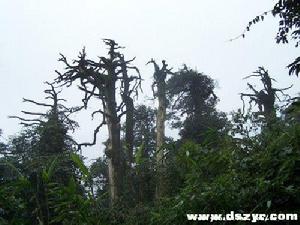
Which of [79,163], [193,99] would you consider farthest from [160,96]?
[79,163]

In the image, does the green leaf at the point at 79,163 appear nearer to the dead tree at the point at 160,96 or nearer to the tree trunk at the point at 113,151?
the tree trunk at the point at 113,151

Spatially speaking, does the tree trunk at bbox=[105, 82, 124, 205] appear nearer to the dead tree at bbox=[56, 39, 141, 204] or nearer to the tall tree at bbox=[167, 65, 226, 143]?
the dead tree at bbox=[56, 39, 141, 204]

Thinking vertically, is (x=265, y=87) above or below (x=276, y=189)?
above

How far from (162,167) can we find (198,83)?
14646 mm

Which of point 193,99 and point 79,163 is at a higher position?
point 193,99

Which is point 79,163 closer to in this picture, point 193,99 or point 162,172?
point 162,172

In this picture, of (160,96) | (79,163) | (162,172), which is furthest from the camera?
(160,96)

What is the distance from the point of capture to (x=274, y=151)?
3.21 m

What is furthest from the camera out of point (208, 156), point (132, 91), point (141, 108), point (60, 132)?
point (141, 108)

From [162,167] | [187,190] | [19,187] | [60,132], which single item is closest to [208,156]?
[187,190]

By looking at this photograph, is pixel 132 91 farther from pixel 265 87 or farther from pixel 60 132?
pixel 265 87

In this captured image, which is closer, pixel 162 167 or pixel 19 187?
pixel 19 187

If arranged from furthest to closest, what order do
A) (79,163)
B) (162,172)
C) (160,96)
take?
(160,96), (162,172), (79,163)

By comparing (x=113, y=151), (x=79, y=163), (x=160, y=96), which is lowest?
(x=79, y=163)
